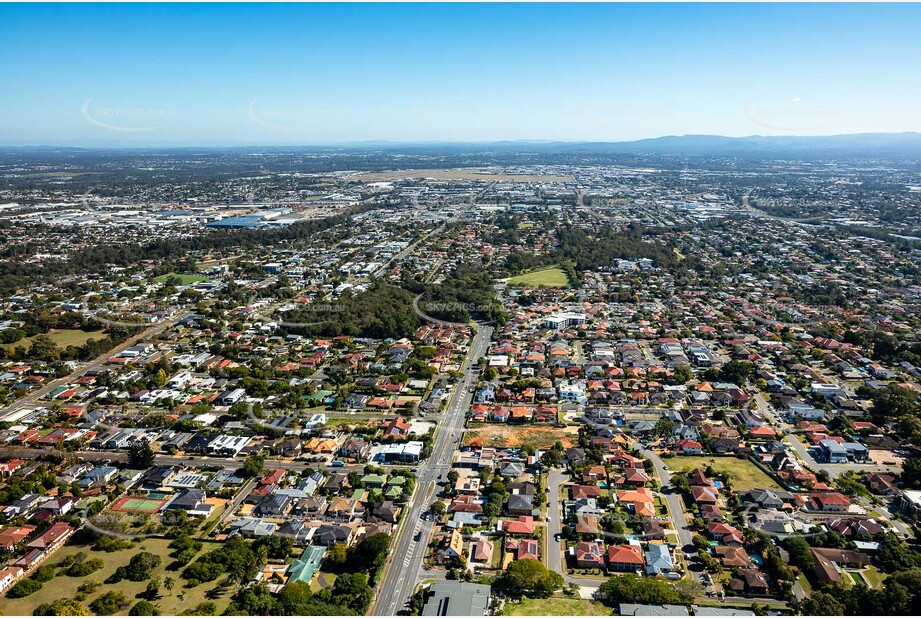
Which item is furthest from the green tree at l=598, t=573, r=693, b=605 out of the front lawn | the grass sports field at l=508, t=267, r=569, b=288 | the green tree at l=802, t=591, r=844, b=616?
the grass sports field at l=508, t=267, r=569, b=288

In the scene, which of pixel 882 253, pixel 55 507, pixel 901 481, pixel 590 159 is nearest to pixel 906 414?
pixel 901 481

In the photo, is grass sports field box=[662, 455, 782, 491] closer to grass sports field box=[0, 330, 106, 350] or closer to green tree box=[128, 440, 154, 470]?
green tree box=[128, 440, 154, 470]

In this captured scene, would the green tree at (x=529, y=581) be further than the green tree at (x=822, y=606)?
Yes

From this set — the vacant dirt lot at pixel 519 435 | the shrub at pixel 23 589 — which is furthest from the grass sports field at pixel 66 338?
the vacant dirt lot at pixel 519 435

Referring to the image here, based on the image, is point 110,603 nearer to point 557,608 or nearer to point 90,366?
point 557,608

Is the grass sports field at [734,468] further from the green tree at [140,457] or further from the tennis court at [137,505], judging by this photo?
the green tree at [140,457]

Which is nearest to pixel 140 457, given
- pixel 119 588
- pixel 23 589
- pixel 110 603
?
pixel 23 589

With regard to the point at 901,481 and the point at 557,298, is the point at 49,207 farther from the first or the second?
the point at 901,481
